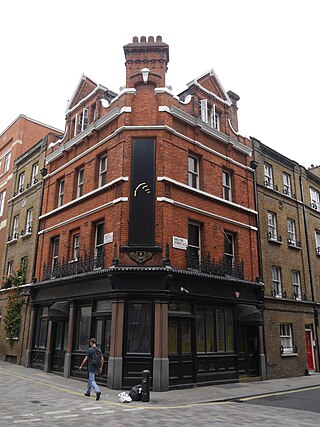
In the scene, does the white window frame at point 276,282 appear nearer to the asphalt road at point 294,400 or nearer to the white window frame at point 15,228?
the asphalt road at point 294,400

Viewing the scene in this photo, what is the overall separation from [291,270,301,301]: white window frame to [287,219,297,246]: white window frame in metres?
1.73

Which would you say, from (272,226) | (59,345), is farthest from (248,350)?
(59,345)

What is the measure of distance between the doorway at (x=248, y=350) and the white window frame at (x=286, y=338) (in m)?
2.14

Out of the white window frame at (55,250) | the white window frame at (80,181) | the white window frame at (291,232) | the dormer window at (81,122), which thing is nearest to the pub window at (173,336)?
the white window frame at (55,250)

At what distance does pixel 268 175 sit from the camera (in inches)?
878

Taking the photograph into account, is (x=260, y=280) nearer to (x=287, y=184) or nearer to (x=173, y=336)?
(x=173, y=336)

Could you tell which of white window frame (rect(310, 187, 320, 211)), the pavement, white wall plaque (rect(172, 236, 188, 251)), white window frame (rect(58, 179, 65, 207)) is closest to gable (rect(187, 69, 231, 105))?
white wall plaque (rect(172, 236, 188, 251))

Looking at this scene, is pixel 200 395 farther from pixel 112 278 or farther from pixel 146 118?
pixel 146 118

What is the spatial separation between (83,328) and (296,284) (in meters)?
12.6

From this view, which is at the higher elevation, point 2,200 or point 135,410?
point 2,200

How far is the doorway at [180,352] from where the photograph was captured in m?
14.0

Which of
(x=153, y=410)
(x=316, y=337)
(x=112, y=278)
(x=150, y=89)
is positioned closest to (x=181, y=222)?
(x=112, y=278)

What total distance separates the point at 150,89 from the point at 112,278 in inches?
338

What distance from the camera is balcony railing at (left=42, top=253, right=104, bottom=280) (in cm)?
1585
